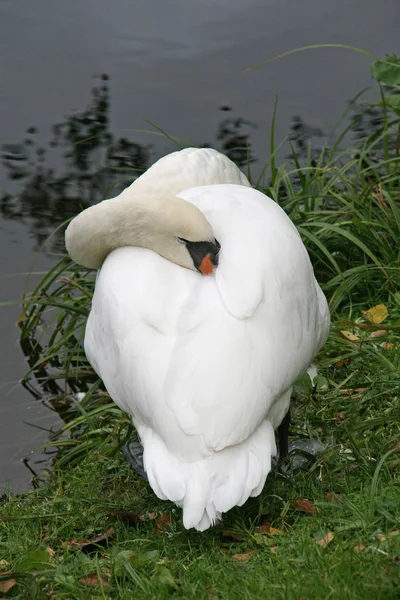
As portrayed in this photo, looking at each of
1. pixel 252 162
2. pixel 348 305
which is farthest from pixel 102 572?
pixel 252 162

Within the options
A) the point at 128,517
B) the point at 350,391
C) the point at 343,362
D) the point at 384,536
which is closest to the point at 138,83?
the point at 343,362

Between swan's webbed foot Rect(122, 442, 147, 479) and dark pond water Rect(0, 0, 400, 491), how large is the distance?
7.57 feet

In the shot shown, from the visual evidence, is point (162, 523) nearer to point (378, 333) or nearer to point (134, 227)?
point (134, 227)

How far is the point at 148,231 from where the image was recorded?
434 cm

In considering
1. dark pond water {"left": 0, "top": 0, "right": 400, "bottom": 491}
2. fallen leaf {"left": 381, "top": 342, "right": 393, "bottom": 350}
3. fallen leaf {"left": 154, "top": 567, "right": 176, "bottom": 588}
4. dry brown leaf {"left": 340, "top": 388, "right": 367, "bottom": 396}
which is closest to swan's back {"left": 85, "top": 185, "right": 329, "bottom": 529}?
fallen leaf {"left": 154, "top": 567, "right": 176, "bottom": 588}

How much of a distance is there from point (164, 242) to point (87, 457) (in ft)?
4.39

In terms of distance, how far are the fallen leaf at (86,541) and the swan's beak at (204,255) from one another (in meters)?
1.09

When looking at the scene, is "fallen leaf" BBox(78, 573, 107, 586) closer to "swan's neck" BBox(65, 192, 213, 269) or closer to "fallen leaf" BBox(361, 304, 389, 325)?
"swan's neck" BBox(65, 192, 213, 269)

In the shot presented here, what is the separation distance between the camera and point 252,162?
7.80 m

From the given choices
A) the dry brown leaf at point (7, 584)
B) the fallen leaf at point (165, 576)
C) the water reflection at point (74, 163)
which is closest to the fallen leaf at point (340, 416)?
the fallen leaf at point (165, 576)

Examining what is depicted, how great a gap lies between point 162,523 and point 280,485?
A: 0.48m

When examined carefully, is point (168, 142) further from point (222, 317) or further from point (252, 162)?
point (222, 317)

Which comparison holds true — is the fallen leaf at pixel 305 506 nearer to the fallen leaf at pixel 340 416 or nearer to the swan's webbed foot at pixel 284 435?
the swan's webbed foot at pixel 284 435

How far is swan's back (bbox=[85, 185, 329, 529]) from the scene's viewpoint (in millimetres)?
3484
